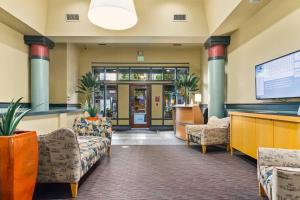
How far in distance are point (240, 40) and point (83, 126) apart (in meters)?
4.61

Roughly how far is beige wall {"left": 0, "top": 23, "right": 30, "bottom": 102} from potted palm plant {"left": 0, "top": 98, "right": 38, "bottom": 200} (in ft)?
13.9

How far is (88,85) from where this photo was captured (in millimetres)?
9539

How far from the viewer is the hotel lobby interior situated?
9.11ft

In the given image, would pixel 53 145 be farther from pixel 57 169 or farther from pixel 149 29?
pixel 149 29

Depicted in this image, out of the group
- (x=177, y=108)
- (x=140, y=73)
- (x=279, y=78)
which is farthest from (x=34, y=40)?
(x=279, y=78)

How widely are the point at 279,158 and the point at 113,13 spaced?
3.95m

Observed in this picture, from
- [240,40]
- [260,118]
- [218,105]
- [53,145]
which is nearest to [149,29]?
[240,40]

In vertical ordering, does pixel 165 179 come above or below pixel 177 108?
below

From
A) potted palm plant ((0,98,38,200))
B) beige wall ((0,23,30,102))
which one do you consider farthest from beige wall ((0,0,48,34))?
potted palm plant ((0,98,38,200))

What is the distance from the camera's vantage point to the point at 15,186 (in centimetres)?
222

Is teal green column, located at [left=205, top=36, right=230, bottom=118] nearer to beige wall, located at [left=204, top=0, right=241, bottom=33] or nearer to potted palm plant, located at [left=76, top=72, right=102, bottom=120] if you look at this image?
beige wall, located at [left=204, top=0, right=241, bottom=33]

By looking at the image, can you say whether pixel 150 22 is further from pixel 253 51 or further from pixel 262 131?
pixel 262 131

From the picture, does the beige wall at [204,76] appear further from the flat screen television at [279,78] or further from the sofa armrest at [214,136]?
the flat screen television at [279,78]

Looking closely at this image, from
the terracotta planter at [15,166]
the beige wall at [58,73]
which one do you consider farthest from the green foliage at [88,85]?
the terracotta planter at [15,166]
